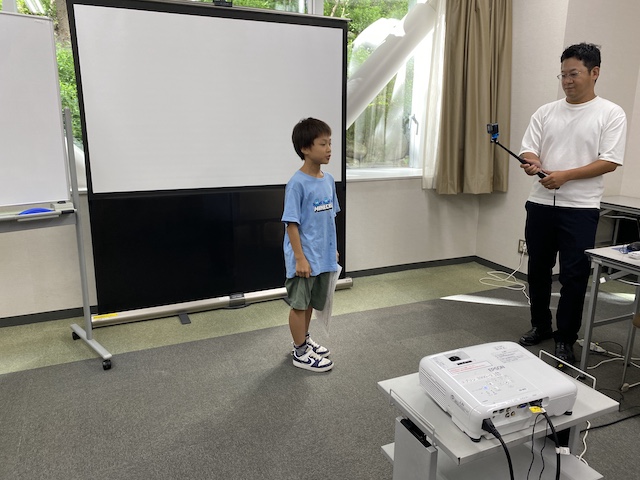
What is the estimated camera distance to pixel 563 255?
2.54 metres

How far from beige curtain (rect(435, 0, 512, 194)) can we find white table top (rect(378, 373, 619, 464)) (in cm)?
275

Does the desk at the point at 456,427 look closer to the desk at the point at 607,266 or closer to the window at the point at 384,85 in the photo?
the desk at the point at 607,266

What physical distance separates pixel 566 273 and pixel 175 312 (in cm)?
237

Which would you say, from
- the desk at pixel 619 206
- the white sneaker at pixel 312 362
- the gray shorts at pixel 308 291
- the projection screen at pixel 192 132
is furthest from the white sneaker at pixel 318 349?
the desk at pixel 619 206

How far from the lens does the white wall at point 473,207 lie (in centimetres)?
303

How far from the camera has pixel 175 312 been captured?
3164 mm

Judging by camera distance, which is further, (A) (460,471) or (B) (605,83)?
(B) (605,83)

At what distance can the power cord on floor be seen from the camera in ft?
12.3

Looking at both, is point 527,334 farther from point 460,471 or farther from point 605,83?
point 605,83

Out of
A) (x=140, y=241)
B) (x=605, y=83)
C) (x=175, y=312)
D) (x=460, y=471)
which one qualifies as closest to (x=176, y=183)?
(x=140, y=241)

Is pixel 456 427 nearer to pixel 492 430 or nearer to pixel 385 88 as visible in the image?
pixel 492 430

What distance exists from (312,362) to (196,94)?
5.94 feet

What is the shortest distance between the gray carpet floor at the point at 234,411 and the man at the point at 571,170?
46cm

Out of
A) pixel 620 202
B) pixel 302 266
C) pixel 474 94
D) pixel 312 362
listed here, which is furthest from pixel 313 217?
pixel 620 202
